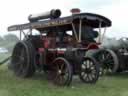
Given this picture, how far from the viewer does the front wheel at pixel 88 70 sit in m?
8.41

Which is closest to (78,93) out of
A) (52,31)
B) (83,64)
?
(83,64)

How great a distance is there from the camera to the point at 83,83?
8.60 meters

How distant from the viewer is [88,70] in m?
8.59

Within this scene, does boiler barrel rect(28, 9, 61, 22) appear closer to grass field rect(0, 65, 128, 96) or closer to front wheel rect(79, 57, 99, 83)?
front wheel rect(79, 57, 99, 83)

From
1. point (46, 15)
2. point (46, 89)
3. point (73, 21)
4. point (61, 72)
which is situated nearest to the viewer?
point (46, 89)

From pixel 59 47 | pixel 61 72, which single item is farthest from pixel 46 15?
pixel 61 72

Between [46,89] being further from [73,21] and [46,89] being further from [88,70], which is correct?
[73,21]

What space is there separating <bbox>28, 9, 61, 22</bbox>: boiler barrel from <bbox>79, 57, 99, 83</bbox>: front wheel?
1530mm

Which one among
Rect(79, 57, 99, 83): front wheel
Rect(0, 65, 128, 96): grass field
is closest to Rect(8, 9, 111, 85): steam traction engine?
Rect(79, 57, 99, 83): front wheel

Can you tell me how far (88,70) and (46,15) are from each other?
202 centimetres

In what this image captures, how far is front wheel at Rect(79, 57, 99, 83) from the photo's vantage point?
8414 mm

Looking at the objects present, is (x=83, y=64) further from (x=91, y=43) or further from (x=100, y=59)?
(x=100, y=59)

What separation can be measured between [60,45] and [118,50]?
2655mm

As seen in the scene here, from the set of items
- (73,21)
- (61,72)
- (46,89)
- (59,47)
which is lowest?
(46,89)
